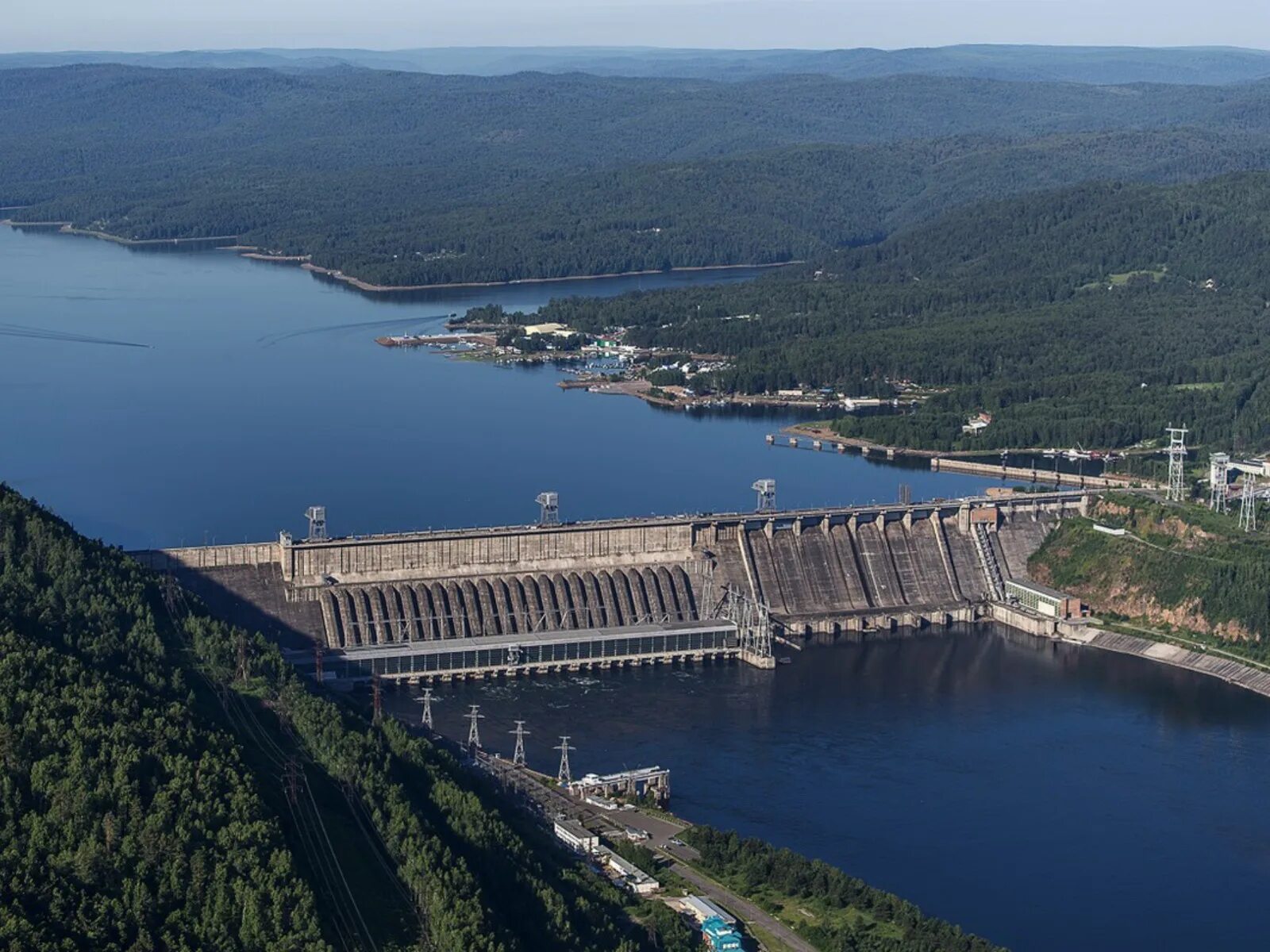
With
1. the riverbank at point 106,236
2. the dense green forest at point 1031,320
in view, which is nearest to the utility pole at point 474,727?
the dense green forest at point 1031,320

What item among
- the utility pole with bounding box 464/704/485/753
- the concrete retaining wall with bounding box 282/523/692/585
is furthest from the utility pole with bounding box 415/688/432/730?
the concrete retaining wall with bounding box 282/523/692/585

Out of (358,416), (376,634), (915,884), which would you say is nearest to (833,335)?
(358,416)

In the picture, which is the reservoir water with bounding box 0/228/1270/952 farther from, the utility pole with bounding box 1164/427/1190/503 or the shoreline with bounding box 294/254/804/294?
the shoreline with bounding box 294/254/804/294

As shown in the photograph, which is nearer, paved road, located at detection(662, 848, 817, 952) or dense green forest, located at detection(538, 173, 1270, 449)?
paved road, located at detection(662, 848, 817, 952)

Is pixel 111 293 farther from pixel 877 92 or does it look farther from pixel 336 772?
pixel 877 92

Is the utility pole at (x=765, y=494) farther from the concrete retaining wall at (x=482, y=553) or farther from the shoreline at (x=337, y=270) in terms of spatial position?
the shoreline at (x=337, y=270)

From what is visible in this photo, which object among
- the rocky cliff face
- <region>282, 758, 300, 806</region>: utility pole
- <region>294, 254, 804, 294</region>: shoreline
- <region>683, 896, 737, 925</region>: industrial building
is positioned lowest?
<region>294, 254, 804, 294</region>: shoreline
